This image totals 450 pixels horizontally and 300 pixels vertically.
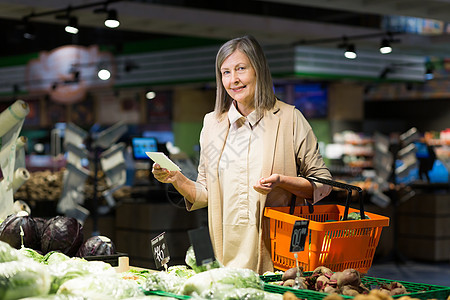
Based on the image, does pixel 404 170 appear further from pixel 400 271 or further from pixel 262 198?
pixel 262 198

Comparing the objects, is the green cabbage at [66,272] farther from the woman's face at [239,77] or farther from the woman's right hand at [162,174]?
the woman's face at [239,77]

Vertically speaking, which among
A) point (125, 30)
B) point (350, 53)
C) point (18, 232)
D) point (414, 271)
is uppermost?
point (125, 30)

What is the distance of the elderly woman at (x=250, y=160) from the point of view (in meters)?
2.80

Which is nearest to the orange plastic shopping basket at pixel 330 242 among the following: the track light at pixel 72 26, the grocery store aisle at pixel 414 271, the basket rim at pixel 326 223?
the basket rim at pixel 326 223

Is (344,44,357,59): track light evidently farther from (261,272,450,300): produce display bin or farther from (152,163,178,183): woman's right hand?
(261,272,450,300): produce display bin

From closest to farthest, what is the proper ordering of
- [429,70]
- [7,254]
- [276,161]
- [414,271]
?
[7,254]
[276,161]
[414,271]
[429,70]

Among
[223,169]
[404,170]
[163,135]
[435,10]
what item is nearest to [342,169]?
[163,135]

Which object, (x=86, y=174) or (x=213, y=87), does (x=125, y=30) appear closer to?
(x=213, y=87)

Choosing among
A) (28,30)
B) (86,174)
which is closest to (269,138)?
(86,174)

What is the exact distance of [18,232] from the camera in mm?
2826

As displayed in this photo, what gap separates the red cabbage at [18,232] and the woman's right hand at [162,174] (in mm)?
627

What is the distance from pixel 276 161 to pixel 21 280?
126cm

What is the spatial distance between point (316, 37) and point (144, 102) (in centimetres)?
722

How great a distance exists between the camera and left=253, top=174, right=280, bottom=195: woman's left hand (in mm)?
2576
